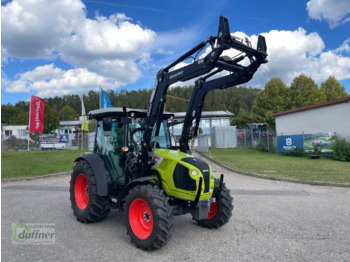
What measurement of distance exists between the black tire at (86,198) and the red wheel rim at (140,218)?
115 centimetres

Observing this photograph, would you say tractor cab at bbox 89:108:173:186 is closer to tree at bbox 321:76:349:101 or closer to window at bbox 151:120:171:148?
window at bbox 151:120:171:148

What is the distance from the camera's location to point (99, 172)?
219 inches

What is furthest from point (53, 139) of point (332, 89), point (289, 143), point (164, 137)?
point (332, 89)

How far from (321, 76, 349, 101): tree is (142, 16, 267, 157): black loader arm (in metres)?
44.7

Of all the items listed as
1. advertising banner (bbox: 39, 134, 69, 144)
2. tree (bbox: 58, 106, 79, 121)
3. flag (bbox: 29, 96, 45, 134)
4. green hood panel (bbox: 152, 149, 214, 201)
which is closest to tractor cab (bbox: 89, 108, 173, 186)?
green hood panel (bbox: 152, 149, 214, 201)

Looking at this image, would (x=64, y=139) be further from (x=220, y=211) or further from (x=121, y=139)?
(x=220, y=211)

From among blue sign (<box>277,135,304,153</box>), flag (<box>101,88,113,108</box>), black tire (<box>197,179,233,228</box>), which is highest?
flag (<box>101,88,113,108</box>)

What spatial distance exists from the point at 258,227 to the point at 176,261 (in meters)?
2.17

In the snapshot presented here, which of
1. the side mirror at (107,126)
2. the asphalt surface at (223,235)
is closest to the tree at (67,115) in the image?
the asphalt surface at (223,235)

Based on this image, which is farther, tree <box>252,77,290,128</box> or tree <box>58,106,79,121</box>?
tree <box>58,106,79,121</box>

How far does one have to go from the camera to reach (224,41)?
159 inches

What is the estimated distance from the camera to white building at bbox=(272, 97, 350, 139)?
19.7m

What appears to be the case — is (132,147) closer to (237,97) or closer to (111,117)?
(111,117)

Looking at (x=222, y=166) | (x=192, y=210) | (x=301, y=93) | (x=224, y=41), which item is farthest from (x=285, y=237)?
(x=301, y=93)
